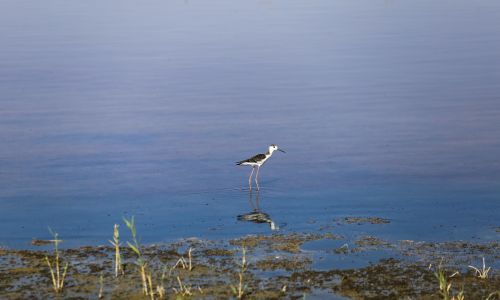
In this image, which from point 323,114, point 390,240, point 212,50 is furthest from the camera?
point 212,50

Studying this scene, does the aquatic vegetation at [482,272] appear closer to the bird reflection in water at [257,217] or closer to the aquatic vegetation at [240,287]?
the aquatic vegetation at [240,287]

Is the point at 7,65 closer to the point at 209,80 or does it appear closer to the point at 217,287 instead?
the point at 209,80

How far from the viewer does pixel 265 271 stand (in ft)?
44.5

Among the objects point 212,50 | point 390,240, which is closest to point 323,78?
point 212,50

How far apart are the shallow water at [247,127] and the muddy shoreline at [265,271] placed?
2.69 ft

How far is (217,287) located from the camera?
41.9ft

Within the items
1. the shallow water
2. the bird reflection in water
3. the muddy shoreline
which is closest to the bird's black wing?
the shallow water

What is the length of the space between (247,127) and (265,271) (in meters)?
11.1

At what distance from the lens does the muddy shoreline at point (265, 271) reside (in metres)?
12.6

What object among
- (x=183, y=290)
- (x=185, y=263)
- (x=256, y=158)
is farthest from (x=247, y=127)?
(x=183, y=290)

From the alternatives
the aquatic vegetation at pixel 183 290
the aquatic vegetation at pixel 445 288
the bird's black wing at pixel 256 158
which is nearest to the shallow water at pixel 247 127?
the bird's black wing at pixel 256 158

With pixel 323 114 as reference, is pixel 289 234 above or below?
below

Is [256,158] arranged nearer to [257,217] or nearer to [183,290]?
[257,217]

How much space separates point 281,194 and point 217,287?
20.0 feet
